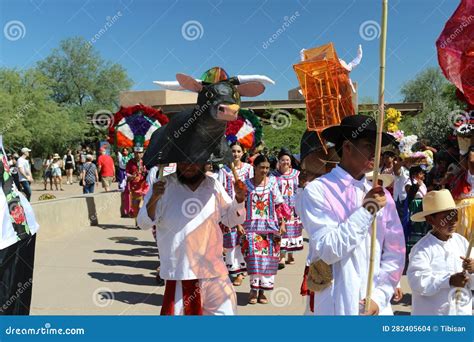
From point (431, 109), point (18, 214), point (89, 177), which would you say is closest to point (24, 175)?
point (89, 177)

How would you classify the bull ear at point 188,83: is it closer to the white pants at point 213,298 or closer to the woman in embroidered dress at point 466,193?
the white pants at point 213,298

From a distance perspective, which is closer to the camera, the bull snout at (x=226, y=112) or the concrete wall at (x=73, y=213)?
the bull snout at (x=226, y=112)

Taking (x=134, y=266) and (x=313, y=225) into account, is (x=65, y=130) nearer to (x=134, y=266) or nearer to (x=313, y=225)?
(x=134, y=266)

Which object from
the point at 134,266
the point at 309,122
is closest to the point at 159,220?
the point at 309,122

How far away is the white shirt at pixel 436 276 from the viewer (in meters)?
3.75

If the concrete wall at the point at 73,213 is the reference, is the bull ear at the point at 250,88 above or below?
above

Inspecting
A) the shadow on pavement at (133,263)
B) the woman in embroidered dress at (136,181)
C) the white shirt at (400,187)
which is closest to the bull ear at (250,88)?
the white shirt at (400,187)

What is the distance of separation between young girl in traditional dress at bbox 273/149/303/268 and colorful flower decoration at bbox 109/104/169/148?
227 centimetres

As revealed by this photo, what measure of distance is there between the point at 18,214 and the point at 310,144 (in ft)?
7.30

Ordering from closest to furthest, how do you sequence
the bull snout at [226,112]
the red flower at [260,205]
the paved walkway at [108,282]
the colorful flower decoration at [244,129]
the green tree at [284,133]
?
the bull snout at [226,112] < the paved walkway at [108,282] < the red flower at [260,205] < the colorful flower decoration at [244,129] < the green tree at [284,133]

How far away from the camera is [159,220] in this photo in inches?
158

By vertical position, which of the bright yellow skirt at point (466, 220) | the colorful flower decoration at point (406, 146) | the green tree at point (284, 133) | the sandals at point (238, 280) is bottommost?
the sandals at point (238, 280)

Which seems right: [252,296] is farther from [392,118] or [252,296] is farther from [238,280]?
[392,118]

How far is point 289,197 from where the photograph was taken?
321 inches
